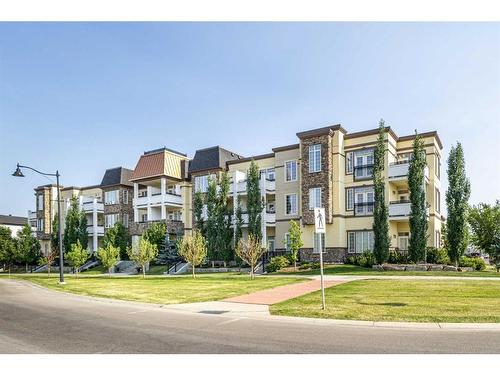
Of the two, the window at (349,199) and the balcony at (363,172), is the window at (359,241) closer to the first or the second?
the window at (349,199)

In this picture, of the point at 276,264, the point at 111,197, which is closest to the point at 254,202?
the point at 276,264

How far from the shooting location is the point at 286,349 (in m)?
7.63

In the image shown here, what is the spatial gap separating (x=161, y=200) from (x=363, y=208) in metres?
21.7

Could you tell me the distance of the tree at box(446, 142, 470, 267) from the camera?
2800 centimetres

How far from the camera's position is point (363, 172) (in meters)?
32.8

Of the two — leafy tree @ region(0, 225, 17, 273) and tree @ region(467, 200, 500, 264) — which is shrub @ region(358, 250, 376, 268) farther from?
leafy tree @ region(0, 225, 17, 273)

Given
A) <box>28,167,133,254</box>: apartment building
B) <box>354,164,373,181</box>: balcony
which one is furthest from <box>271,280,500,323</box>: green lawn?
<box>28,167,133,254</box>: apartment building

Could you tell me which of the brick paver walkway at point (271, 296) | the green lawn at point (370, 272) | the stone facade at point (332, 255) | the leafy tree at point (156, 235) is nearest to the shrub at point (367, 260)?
the green lawn at point (370, 272)

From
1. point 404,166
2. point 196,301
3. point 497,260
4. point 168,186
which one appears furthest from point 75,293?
point 497,260

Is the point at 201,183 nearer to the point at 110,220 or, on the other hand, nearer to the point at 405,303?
the point at 110,220

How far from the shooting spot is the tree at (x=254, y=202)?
35750 millimetres

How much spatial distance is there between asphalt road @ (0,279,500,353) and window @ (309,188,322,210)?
2231cm

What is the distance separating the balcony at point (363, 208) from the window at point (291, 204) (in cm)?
566

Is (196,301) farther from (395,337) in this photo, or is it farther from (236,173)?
(236,173)
